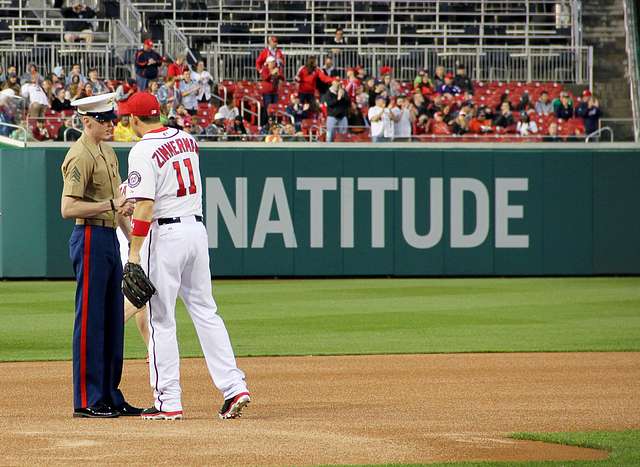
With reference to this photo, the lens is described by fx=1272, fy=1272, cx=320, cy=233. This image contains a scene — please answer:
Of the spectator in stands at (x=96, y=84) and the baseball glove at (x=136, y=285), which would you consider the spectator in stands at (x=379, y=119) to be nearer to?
the spectator in stands at (x=96, y=84)

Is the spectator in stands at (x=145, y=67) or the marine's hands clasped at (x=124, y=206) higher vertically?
the spectator in stands at (x=145, y=67)

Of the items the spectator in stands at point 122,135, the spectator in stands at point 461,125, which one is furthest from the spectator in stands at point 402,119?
the spectator in stands at point 122,135

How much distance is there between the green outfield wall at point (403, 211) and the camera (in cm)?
2359

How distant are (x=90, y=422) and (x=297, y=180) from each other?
1620 cm

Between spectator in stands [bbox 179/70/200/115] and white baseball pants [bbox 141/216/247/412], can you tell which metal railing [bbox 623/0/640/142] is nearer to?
spectator in stands [bbox 179/70/200/115]

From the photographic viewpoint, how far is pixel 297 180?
78.3 ft

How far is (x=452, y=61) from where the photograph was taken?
1141 inches

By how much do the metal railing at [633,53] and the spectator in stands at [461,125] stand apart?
3.32 metres

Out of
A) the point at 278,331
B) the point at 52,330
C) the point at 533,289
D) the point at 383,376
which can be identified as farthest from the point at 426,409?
the point at 533,289

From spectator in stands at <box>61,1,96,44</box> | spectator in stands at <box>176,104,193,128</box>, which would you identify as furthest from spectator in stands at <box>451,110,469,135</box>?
spectator in stands at <box>61,1,96,44</box>

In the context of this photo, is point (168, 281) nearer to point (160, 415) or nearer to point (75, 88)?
point (160, 415)

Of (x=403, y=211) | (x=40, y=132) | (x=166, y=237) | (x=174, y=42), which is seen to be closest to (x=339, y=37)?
(x=174, y=42)

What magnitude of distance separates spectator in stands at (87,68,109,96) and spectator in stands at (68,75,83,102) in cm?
24

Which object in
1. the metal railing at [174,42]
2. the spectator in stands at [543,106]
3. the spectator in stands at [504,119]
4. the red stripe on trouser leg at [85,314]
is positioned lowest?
the red stripe on trouser leg at [85,314]
